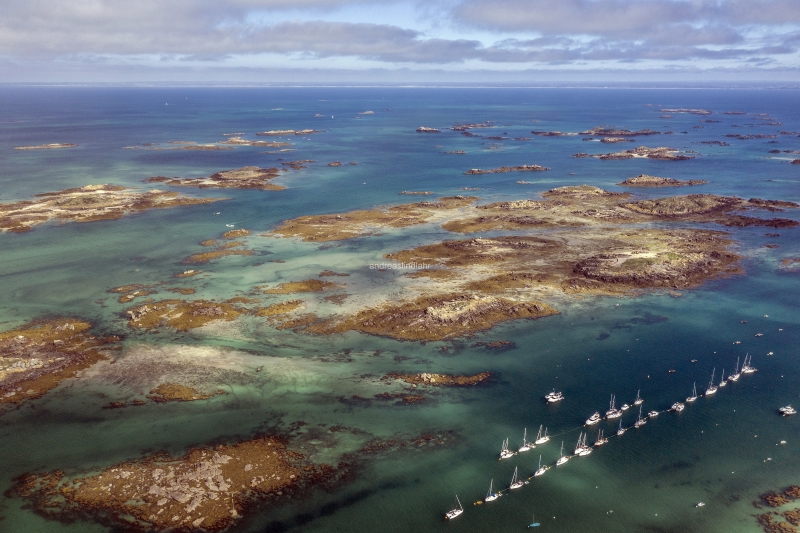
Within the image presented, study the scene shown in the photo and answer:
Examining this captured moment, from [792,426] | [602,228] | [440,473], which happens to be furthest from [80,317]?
[602,228]

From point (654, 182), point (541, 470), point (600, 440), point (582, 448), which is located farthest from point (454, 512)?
point (654, 182)

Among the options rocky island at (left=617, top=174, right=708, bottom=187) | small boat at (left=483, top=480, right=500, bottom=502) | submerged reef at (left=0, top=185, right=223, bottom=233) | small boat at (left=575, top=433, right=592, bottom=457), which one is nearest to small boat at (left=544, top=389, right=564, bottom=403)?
small boat at (left=575, top=433, right=592, bottom=457)

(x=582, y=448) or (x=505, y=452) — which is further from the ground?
(x=582, y=448)

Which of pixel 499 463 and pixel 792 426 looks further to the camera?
pixel 792 426

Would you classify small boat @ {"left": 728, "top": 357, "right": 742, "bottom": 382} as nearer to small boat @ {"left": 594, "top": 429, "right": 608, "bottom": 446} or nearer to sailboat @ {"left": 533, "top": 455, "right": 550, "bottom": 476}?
small boat @ {"left": 594, "top": 429, "right": 608, "bottom": 446}

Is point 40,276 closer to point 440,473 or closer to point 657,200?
point 440,473

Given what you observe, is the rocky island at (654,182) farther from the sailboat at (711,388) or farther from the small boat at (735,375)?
the sailboat at (711,388)

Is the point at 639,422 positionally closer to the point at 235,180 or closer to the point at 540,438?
the point at 540,438

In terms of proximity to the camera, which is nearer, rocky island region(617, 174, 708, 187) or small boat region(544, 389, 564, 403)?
small boat region(544, 389, 564, 403)
